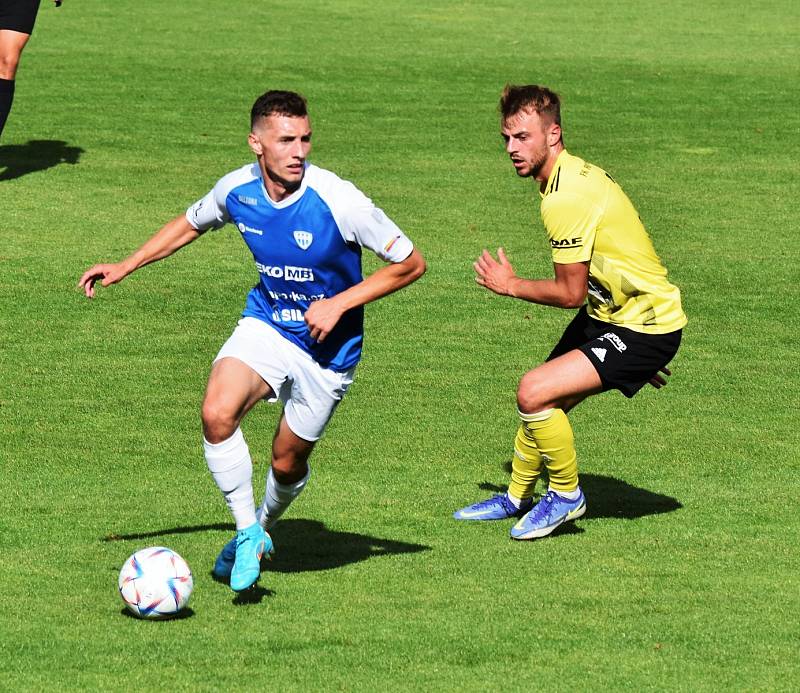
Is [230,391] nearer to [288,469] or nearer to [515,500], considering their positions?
[288,469]

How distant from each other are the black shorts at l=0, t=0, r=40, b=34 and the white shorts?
317 inches

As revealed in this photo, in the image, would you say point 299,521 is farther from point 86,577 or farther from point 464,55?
point 464,55

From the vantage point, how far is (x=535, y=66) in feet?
69.7

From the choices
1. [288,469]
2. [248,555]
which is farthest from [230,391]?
[248,555]

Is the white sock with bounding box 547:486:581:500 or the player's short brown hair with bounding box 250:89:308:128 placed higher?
the player's short brown hair with bounding box 250:89:308:128

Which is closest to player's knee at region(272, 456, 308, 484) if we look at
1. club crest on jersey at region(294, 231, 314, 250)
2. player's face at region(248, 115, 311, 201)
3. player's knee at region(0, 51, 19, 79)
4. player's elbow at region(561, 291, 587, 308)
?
club crest on jersey at region(294, 231, 314, 250)

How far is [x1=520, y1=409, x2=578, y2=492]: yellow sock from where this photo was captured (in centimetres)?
827

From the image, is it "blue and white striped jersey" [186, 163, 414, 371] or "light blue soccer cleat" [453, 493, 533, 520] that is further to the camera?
"light blue soccer cleat" [453, 493, 533, 520]

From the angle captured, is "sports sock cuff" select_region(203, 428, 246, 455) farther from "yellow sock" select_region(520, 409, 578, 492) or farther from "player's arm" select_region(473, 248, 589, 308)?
"yellow sock" select_region(520, 409, 578, 492)

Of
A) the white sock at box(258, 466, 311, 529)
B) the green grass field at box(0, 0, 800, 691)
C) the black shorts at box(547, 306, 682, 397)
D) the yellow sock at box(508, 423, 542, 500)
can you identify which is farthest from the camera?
the yellow sock at box(508, 423, 542, 500)

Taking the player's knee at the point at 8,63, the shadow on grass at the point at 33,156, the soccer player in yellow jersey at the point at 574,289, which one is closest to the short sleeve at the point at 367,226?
the soccer player in yellow jersey at the point at 574,289

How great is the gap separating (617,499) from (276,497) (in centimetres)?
220

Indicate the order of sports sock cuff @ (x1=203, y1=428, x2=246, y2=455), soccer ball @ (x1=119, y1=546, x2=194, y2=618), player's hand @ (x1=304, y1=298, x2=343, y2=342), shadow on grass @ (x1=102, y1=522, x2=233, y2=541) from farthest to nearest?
shadow on grass @ (x1=102, y1=522, x2=233, y2=541) < sports sock cuff @ (x1=203, y1=428, x2=246, y2=455) < player's hand @ (x1=304, y1=298, x2=343, y2=342) < soccer ball @ (x1=119, y1=546, x2=194, y2=618)

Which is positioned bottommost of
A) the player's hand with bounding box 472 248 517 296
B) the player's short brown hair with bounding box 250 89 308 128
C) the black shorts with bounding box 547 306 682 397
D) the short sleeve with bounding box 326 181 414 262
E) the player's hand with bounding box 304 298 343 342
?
the black shorts with bounding box 547 306 682 397
